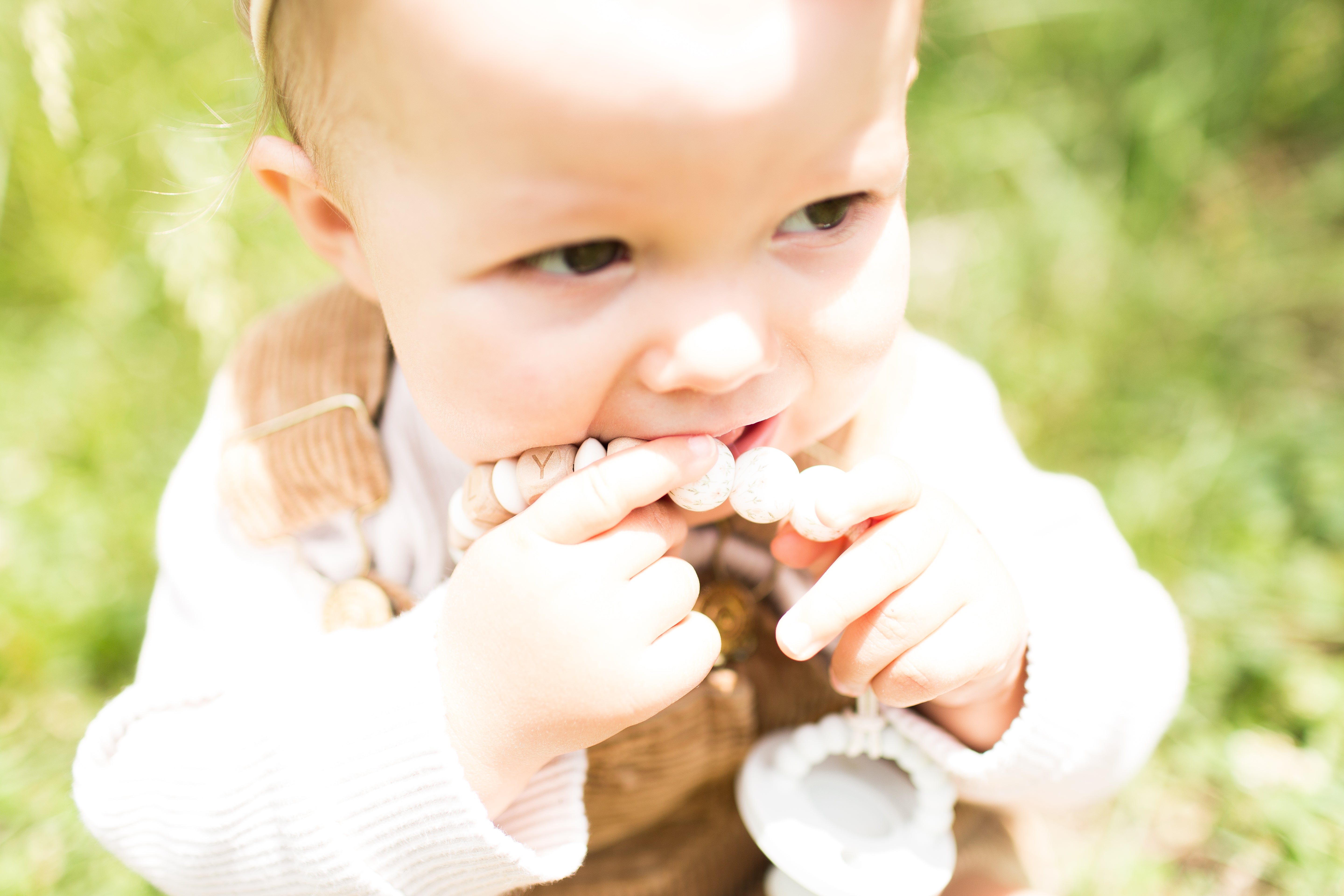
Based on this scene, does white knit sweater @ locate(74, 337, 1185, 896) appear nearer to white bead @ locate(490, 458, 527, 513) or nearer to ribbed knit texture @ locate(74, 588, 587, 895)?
ribbed knit texture @ locate(74, 588, 587, 895)

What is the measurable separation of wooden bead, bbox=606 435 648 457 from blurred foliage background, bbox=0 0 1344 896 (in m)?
0.70

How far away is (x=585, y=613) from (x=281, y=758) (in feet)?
1.07

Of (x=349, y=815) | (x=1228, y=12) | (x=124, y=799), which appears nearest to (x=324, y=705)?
(x=349, y=815)

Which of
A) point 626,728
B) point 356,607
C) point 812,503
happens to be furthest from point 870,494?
point 356,607

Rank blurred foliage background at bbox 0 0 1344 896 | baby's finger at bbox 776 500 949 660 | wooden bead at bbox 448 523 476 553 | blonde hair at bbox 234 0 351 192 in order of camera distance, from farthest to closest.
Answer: blurred foliage background at bbox 0 0 1344 896, wooden bead at bbox 448 523 476 553, baby's finger at bbox 776 500 949 660, blonde hair at bbox 234 0 351 192

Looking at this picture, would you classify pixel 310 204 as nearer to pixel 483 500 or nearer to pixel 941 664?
pixel 483 500

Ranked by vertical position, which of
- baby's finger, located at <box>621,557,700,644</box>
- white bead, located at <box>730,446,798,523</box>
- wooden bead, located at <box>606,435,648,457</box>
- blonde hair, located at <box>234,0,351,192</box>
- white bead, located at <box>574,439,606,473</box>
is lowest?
baby's finger, located at <box>621,557,700,644</box>

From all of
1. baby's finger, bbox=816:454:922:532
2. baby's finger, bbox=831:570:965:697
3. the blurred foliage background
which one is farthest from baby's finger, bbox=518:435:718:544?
the blurred foliage background

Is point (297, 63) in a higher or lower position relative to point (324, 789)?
higher

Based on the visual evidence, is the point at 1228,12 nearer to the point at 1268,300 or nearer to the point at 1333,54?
the point at 1333,54

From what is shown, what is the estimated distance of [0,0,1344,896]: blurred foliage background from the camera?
1.46 meters

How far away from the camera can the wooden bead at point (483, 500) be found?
0.90 metres

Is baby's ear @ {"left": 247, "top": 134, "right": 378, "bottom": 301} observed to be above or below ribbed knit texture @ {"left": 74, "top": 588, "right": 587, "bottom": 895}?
above

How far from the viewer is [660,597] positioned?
0.87 metres
